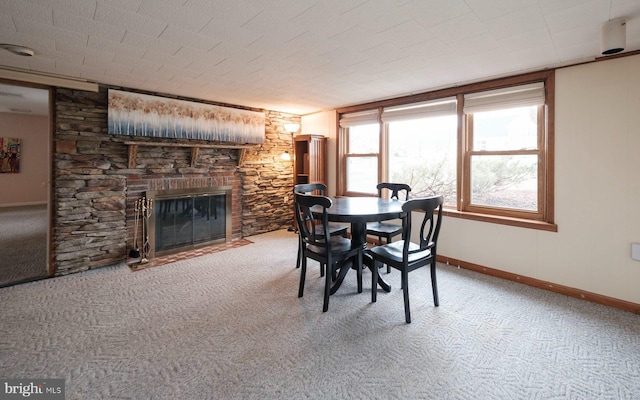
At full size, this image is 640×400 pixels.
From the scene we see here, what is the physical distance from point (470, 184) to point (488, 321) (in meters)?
1.84

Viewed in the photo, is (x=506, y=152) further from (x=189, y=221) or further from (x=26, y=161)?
(x=26, y=161)

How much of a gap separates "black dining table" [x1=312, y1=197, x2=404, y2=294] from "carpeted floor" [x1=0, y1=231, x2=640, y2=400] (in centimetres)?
18

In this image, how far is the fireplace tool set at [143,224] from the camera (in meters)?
3.92

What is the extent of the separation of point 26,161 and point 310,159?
24.7ft

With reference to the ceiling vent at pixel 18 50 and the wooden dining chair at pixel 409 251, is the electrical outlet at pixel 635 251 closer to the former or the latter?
the wooden dining chair at pixel 409 251

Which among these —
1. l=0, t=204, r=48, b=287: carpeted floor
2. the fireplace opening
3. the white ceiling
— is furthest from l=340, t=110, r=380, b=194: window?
l=0, t=204, r=48, b=287: carpeted floor

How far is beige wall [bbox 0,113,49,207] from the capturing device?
7.25m

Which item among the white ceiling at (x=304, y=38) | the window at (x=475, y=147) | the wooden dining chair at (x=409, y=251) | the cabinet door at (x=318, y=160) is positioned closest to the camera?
the white ceiling at (x=304, y=38)

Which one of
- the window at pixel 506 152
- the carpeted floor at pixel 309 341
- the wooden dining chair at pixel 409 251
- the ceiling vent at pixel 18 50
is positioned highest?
the ceiling vent at pixel 18 50

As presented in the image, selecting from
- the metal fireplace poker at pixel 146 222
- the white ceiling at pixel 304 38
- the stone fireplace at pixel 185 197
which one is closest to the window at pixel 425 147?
the white ceiling at pixel 304 38

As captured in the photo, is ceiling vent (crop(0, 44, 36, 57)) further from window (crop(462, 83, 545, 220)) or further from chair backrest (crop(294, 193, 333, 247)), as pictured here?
window (crop(462, 83, 545, 220))

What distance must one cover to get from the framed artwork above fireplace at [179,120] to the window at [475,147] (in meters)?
1.73

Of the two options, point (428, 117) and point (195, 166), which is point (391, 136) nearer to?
point (428, 117)

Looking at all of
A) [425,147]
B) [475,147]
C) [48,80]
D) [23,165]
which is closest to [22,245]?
[48,80]
